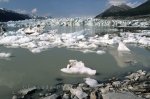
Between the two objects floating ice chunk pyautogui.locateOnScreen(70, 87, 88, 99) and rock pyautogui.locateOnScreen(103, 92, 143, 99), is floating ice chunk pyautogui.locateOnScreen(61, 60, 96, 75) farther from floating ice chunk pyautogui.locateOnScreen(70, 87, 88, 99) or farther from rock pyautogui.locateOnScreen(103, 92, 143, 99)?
rock pyautogui.locateOnScreen(103, 92, 143, 99)

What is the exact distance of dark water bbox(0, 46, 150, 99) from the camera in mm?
10844

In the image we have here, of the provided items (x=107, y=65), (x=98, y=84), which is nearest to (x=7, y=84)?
(x=98, y=84)

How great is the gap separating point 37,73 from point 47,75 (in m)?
0.57

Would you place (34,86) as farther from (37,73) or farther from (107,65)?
(107,65)

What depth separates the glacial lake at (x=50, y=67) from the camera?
10828mm

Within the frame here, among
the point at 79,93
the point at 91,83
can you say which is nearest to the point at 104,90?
the point at 79,93

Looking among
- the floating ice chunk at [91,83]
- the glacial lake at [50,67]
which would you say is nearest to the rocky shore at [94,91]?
the floating ice chunk at [91,83]

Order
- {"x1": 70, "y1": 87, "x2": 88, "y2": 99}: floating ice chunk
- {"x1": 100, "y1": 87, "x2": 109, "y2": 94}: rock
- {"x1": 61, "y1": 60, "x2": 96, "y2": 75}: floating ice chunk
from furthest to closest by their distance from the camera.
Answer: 1. {"x1": 61, "y1": 60, "x2": 96, "y2": 75}: floating ice chunk
2. {"x1": 100, "y1": 87, "x2": 109, "y2": 94}: rock
3. {"x1": 70, "y1": 87, "x2": 88, "y2": 99}: floating ice chunk

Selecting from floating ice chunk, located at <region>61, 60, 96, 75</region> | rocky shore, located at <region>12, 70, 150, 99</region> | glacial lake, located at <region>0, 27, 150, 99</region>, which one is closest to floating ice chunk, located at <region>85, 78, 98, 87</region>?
rocky shore, located at <region>12, 70, 150, 99</region>

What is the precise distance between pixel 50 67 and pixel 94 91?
16.5ft

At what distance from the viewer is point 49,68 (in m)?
13.4

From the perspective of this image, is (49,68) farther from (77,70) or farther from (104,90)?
(104,90)

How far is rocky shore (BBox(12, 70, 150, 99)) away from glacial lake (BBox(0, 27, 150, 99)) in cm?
58

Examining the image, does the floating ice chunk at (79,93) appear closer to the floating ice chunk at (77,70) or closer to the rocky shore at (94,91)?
the rocky shore at (94,91)
